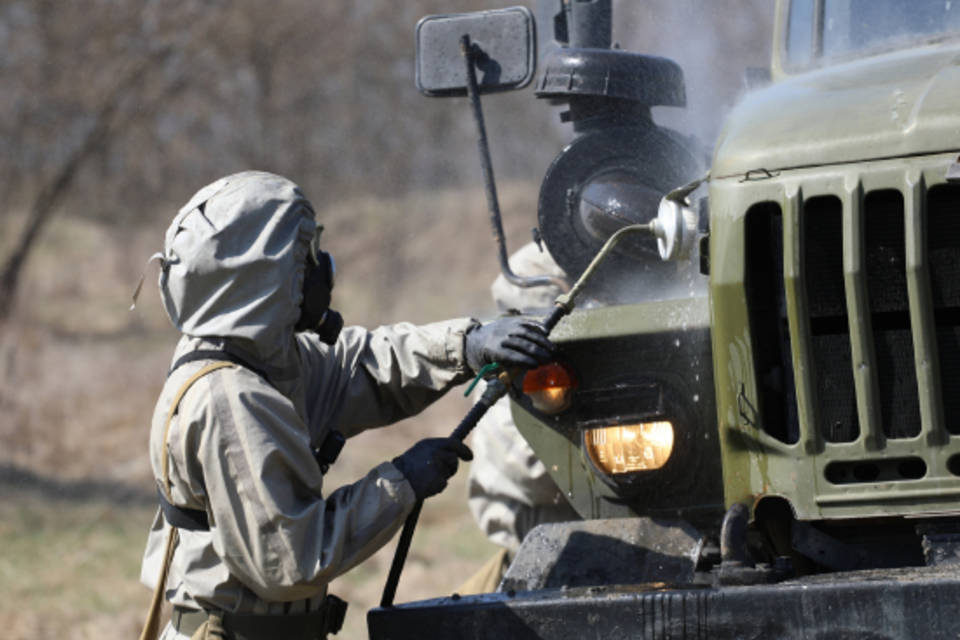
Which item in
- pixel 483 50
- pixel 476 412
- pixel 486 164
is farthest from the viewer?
pixel 483 50

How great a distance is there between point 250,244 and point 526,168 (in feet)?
54.0

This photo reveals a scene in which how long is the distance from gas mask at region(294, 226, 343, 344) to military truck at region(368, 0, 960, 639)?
0.53 meters

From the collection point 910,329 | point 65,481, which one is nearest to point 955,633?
point 910,329

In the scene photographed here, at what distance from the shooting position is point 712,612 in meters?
2.79

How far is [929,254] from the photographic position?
9.24 ft

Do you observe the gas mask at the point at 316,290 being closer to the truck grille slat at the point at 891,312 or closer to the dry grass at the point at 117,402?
the truck grille slat at the point at 891,312

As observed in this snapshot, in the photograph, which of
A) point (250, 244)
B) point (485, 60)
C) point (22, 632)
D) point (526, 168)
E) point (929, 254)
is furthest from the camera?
point (526, 168)

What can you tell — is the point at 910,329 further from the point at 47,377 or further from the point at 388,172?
the point at 388,172

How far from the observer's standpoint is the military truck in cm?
281

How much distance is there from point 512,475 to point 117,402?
881cm

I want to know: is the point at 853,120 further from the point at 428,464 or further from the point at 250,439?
the point at 250,439

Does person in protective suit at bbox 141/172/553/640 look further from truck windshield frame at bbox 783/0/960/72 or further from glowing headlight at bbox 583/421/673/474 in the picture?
truck windshield frame at bbox 783/0/960/72

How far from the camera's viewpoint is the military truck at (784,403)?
2.81m

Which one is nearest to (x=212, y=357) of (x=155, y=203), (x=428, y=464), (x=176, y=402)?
(x=176, y=402)
